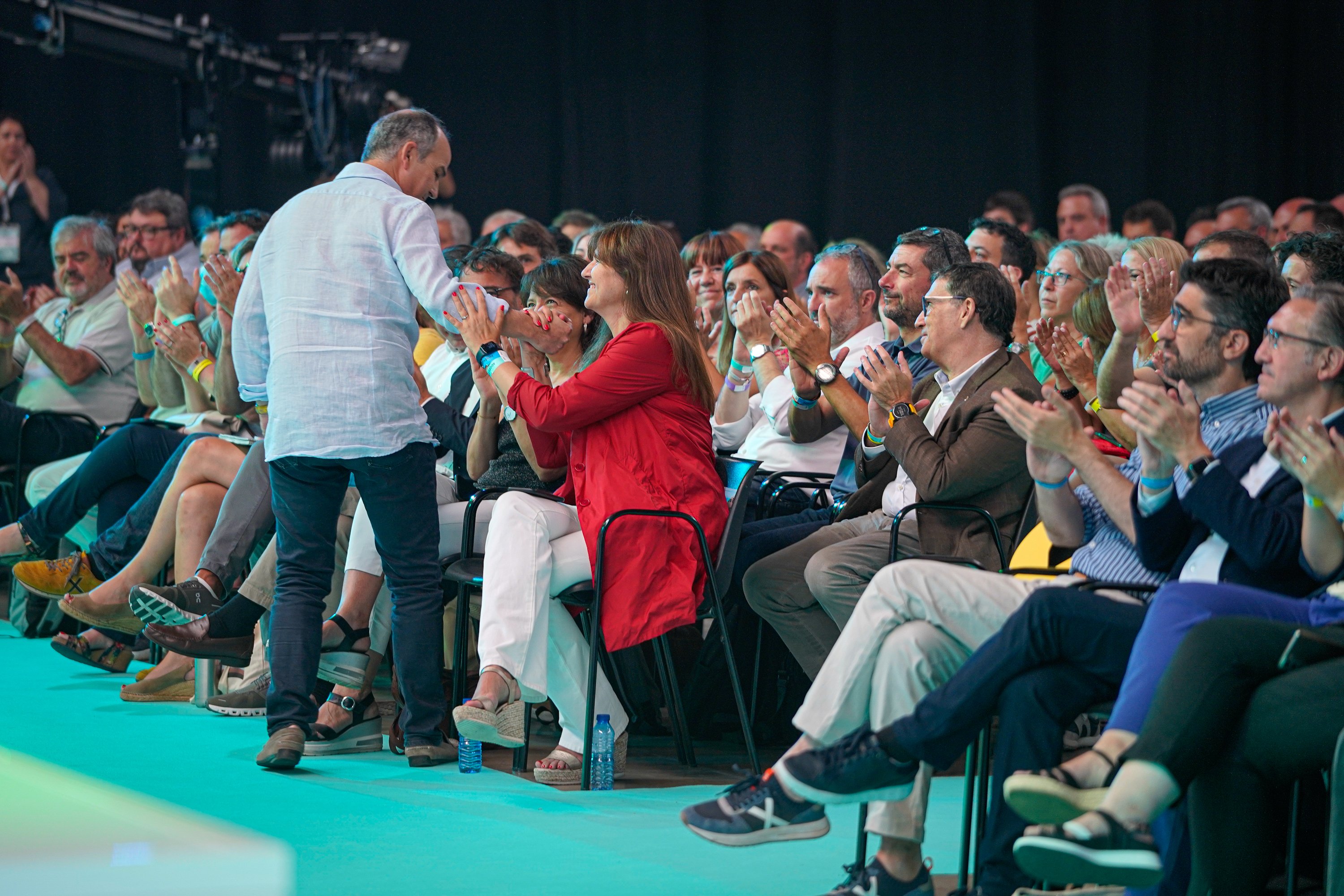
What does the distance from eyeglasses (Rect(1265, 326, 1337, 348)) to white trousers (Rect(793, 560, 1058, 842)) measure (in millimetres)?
564

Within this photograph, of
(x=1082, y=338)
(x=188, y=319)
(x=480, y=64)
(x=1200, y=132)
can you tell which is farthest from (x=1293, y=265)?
(x=480, y=64)

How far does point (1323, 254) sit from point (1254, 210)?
3087mm

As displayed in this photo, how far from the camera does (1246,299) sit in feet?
8.62

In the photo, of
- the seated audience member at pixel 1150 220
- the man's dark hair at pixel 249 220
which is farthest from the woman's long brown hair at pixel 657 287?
the seated audience member at pixel 1150 220

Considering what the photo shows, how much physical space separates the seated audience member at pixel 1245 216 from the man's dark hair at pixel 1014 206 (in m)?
0.80

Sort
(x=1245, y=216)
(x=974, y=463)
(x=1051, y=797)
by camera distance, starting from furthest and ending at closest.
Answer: (x=1245, y=216) < (x=974, y=463) < (x=1051, y=797)

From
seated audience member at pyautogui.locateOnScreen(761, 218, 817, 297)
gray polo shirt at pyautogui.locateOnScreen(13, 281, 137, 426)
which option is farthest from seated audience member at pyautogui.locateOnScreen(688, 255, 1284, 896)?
gray polo shirt at pyautogui.locateOnScreen(13, 281, 137, 426)

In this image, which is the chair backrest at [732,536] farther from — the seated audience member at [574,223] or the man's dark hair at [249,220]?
the seated audience member at [574,223]

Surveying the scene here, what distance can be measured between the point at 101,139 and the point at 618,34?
310 cm

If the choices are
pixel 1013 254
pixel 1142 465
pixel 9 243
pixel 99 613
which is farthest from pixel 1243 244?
pixel 9 243

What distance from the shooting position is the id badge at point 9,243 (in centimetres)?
746

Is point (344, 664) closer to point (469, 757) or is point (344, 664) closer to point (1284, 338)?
point (469, 757)

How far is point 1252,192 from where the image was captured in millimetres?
7441

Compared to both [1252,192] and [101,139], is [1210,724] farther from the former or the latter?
[101,139]
